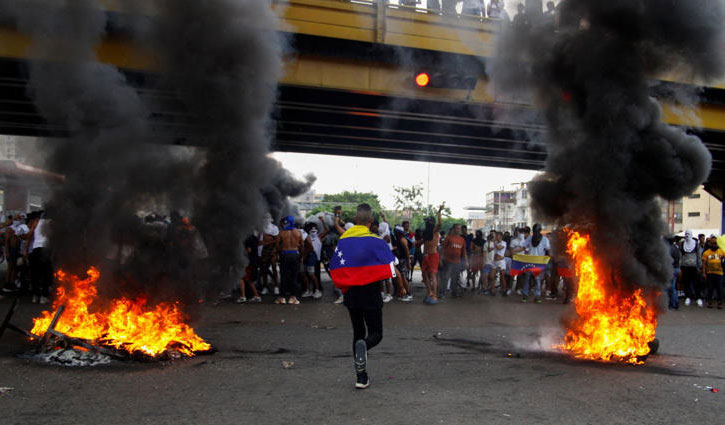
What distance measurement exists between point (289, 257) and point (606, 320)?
5816 millimetres

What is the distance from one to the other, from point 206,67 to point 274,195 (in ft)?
19.8

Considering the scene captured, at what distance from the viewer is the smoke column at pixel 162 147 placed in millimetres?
5734

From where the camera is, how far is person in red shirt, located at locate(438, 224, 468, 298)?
11445mm

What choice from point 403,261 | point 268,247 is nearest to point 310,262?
point 268,247

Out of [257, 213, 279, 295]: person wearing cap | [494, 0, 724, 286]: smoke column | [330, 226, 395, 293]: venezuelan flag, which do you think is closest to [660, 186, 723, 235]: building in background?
[257, 213, 279, 295]: person wearing cap

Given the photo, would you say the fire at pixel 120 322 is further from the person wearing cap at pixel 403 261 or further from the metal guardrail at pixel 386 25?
the metal guardrail at pixel 386 25

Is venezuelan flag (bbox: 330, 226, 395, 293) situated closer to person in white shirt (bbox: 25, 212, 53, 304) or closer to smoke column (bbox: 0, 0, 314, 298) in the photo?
smoke column (bbox: 0, 0, 314, 298)

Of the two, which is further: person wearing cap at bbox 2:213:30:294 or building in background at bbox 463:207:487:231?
building in background at bbox 463:207:487:231

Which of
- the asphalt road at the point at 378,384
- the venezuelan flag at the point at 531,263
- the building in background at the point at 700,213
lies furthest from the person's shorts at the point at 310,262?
the building in background at the point at 700,213

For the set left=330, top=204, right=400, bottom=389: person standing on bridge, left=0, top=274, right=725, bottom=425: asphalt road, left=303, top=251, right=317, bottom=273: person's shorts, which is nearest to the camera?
left=0, top=274, right=725, bottom=425: asphalt road

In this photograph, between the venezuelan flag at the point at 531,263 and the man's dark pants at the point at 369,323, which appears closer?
the man's dark pants at the point at 369,323

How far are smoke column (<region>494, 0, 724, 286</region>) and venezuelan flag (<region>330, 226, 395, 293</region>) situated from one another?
266 centimetres

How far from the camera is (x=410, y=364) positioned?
565 cm

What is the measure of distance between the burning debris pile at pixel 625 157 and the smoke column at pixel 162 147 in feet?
12.1
